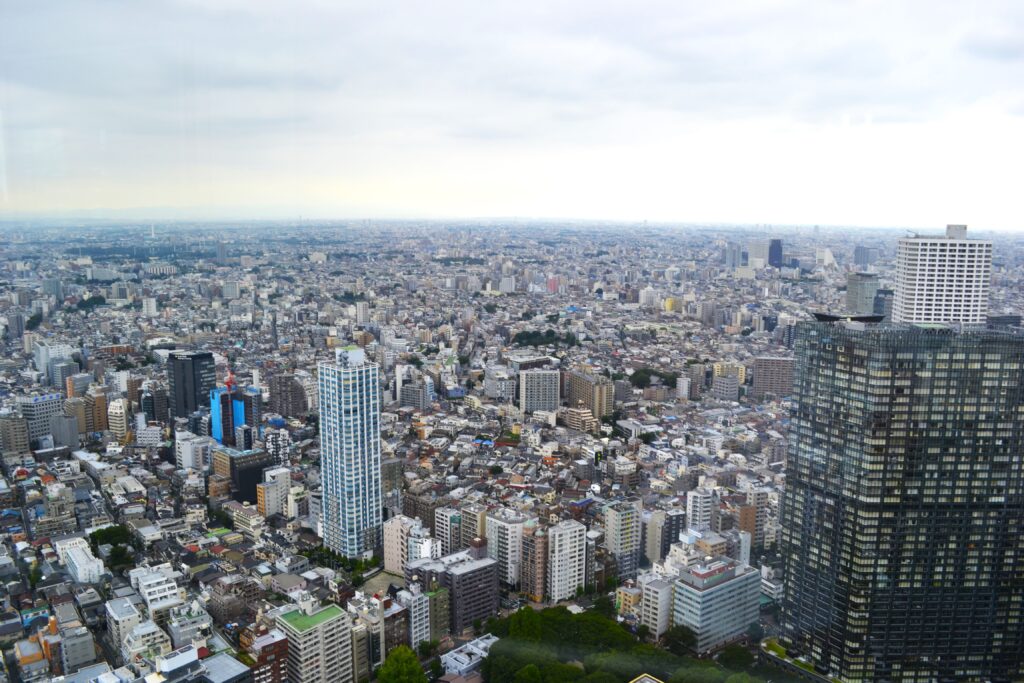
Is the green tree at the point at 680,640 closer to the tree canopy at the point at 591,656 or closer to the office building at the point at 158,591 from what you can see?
the tree canopy at the point at 591,656

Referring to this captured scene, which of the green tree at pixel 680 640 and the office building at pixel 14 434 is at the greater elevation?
the office building at pixel 14 434

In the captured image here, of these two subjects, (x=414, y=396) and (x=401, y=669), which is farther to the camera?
(x=414, y=396)

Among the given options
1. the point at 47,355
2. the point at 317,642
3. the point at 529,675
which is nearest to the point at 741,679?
the point at 529,675

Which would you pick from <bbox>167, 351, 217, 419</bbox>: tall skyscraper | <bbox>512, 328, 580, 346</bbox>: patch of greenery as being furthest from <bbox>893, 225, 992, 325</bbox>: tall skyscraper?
<bbox>512, 328, 580, 346</bbox>: patch of greenery

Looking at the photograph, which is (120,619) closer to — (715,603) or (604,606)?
(604,606)

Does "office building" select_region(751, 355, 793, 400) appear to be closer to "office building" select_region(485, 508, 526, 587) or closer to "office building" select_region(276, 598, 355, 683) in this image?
"office building" select_region(485, 508, 526, 587)

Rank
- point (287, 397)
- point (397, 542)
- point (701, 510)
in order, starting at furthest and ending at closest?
point (287, 397), point (701, 510), point (397, 542)

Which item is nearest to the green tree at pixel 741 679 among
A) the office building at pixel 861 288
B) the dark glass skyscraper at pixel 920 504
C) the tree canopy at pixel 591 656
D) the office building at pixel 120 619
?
the tree canopy at pixel 591 656
